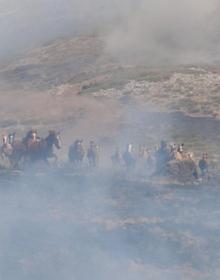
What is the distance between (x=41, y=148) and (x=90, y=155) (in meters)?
1.62

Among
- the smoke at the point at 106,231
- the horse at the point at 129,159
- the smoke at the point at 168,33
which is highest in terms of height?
the smoke at the point at 168,33

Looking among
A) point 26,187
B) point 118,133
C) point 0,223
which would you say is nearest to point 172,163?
point 26,187

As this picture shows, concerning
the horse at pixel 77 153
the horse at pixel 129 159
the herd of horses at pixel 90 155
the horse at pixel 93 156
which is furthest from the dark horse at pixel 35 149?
the horse at pixel 129 159

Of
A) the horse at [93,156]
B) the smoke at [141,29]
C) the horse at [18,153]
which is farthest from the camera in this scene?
the smoke at [141,29]

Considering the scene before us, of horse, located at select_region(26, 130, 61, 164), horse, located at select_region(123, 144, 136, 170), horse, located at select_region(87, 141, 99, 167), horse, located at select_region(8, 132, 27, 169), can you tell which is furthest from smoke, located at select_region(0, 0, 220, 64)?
horse, located at select_region(8, 132, 27, 169)

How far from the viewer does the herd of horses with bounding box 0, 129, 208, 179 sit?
809 inches

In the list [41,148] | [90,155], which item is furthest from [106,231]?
[90,155]

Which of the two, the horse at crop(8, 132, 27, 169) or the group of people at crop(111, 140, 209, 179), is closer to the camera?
the group of people at crop(111, 140, 209, 179)

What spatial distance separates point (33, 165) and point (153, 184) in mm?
4072

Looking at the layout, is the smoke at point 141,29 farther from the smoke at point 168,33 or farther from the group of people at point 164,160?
the group of people at point 164,160

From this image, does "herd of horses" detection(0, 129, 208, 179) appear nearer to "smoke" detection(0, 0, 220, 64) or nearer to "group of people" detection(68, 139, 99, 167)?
"group of people" detection(68, 139, 99, 167)

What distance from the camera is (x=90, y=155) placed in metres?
22.2

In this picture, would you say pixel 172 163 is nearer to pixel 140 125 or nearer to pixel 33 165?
pixel 33 165

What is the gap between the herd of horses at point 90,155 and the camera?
2055cm
